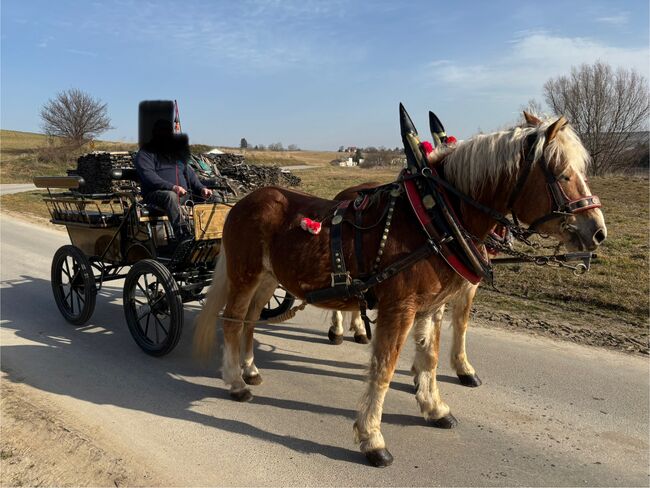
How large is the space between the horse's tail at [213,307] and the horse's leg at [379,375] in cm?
157

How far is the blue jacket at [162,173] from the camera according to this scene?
5.03 metres

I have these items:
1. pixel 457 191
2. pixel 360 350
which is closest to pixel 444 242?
pixel 457 191

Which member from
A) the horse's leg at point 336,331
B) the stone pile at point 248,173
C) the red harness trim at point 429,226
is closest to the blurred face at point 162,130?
the horse's leg at point 336,331

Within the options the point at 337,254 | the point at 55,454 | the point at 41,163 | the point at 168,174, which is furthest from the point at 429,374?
the point at 41,163

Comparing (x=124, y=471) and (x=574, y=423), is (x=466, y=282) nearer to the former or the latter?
(x=574, y=423)

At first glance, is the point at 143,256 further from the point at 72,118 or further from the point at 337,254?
the point at 72,118

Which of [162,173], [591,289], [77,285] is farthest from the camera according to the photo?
[591,289]

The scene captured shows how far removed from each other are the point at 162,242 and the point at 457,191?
3237 mm

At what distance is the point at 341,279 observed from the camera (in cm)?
311

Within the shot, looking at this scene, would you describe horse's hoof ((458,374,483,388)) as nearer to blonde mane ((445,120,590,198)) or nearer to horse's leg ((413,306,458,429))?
horse's leg ((413,306,458,429))

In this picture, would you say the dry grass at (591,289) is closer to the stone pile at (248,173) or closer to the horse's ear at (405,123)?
the horse's ear at (405,123)

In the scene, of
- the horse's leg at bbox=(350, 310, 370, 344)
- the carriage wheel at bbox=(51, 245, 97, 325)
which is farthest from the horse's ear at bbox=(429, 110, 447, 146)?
the carriage wheel at bbox=(51, 245, 97, 325)

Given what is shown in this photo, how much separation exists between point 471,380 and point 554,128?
2263mm

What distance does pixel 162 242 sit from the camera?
16.1ft
